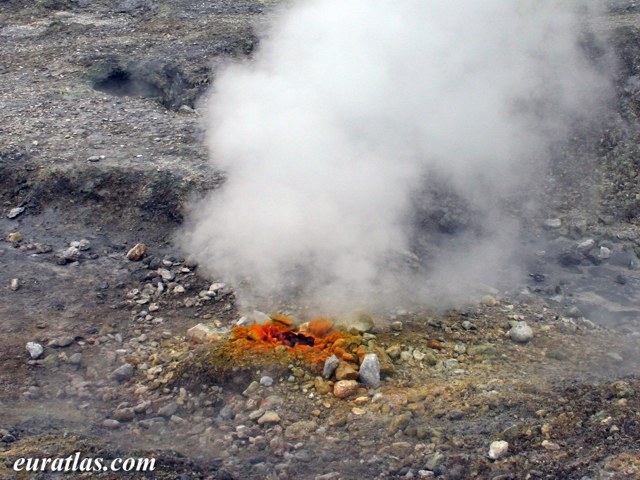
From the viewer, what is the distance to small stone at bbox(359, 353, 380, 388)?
13.9ft

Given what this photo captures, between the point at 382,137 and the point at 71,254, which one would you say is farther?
the point at 382,137

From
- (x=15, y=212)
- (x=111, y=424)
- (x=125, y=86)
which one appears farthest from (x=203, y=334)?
(x=125, y=86)

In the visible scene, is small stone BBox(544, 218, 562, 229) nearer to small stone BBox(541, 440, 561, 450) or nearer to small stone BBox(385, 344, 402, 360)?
small stone BBox(385, 344, 402, 360)

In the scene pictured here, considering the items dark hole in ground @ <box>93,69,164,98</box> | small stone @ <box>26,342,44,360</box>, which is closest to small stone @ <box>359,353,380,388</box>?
small stone @ <box>26,342,44,360</box>

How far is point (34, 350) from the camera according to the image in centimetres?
466

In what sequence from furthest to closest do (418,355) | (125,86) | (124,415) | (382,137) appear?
(125,86), (382,137), (418,355), (124,415)

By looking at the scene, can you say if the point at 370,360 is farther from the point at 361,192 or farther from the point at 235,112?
the point at 235,112

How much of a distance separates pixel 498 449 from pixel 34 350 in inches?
128

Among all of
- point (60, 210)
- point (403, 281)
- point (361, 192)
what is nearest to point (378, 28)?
point (361, 192)

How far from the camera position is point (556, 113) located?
748 cm

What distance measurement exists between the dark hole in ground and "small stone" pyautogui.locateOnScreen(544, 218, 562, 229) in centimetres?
523

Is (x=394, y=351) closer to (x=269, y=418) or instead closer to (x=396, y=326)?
(x=396, y=326)

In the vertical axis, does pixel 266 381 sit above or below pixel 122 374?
above

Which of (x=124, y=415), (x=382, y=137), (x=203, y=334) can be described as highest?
(x=382, y=137)
